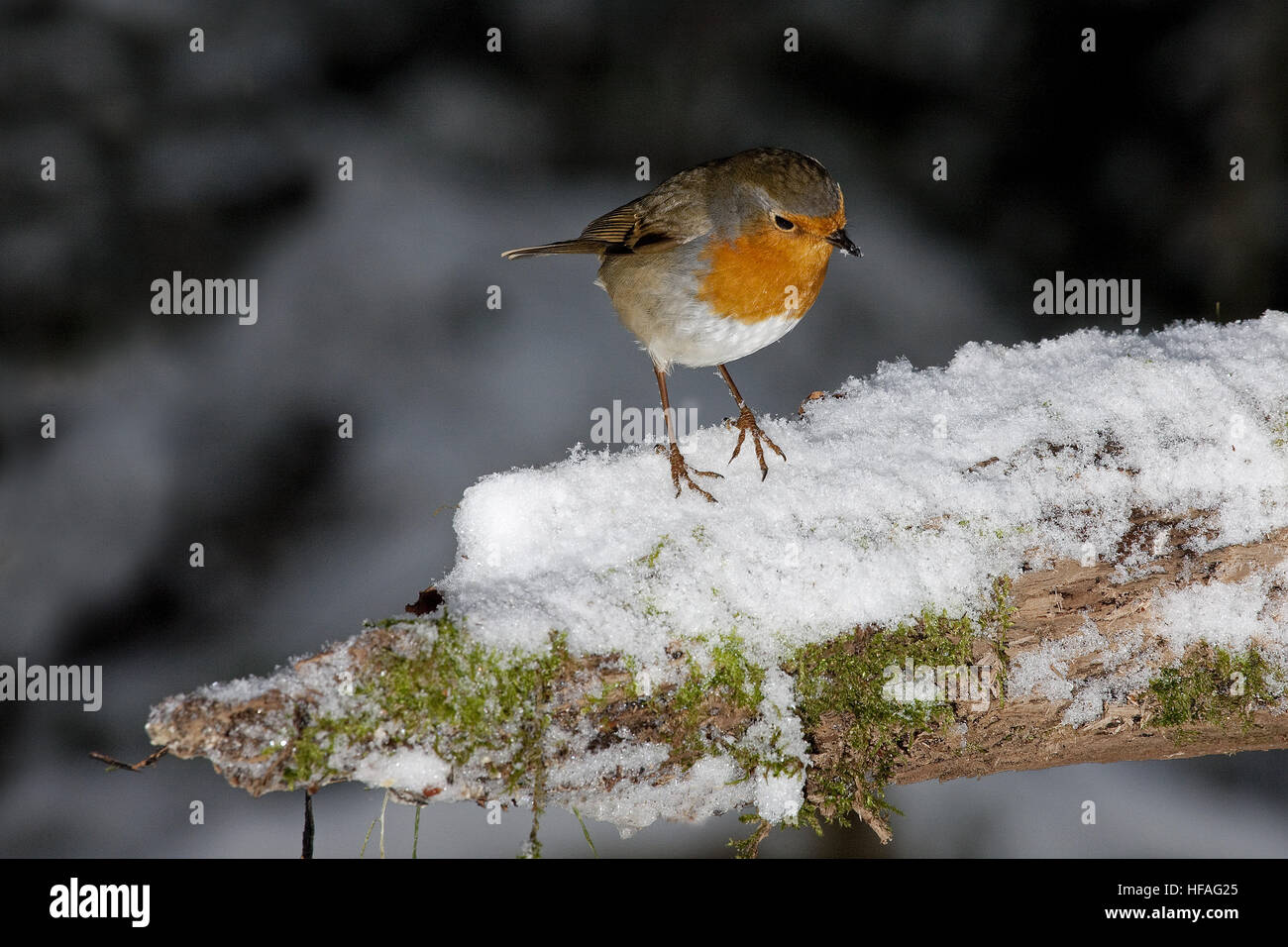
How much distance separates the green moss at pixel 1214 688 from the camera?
1.69 metres

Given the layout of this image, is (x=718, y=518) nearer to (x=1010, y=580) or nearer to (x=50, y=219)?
(x=1010, y=580)

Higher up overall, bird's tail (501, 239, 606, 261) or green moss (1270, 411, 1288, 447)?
bird's tail (501, 239, 606, 261)

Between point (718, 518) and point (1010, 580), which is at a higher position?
point (718, 518)

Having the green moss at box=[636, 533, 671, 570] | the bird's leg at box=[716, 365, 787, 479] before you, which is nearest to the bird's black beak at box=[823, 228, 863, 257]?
the bird's leg at box=[716, 365, 787, 479]

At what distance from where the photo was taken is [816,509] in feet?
5.81

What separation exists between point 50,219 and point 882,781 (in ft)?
14.5

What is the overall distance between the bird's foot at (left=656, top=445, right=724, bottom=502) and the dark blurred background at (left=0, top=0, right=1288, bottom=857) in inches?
88.4

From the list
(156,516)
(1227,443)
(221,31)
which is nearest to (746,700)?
(1227,443)

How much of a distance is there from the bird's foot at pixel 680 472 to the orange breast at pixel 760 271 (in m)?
0.56

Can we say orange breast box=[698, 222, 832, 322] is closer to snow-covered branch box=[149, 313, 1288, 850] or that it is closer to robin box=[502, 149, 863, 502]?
robin box=[502, 149, 863, 502]

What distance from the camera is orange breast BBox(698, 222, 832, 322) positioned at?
88.8 inches

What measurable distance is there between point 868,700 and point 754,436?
2.37 feet

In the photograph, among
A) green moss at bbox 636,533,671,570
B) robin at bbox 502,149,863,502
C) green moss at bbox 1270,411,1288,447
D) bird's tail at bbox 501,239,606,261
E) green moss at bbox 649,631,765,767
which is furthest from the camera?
bird's tail at bbox 501,239,606,261

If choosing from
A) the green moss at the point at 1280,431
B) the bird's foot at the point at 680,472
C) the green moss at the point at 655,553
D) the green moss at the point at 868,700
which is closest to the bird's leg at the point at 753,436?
the bird's foot at the point at 680,472
